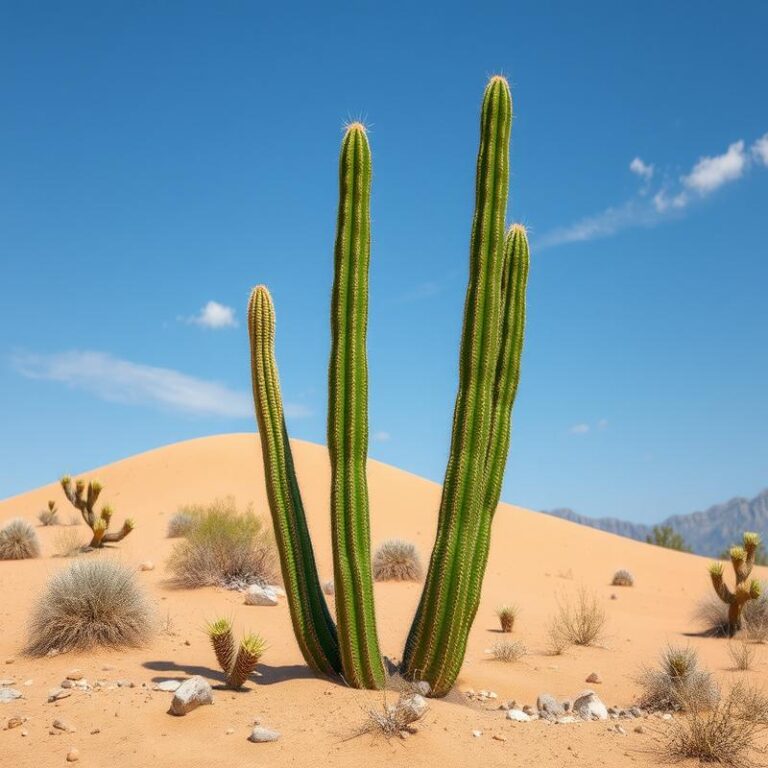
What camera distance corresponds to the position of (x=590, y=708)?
329 inches

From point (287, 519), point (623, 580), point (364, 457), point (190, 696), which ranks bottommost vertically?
point (190, 696)

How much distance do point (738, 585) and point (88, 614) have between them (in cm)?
1090

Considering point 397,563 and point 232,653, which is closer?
point 232,653

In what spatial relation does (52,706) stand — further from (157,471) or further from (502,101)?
(157,471)

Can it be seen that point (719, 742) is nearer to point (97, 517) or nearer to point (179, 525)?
point (97, 517)

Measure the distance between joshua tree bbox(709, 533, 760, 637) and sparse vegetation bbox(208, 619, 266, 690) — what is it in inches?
375

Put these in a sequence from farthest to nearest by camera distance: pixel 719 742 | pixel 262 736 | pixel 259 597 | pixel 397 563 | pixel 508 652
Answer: pixel 397 563 < pixel 259 597 < pixel 508 652 < pixel 719 742 < pixel 262 736

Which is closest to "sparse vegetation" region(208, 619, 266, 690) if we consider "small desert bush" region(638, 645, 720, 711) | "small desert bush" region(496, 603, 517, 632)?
"small desert bush" region(638, 645, 720, 711)

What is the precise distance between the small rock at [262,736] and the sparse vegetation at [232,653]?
0.90m

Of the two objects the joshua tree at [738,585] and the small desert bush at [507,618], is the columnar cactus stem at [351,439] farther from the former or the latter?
the joshua tree at [738,585]

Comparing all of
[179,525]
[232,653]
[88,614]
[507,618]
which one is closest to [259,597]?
[88,614]

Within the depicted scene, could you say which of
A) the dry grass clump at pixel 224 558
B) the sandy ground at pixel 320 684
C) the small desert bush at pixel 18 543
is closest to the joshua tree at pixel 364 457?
the sandy ground at pixel 320 684

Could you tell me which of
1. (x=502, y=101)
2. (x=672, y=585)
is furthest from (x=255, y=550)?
(x=672, y=585)

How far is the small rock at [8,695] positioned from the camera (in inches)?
307
